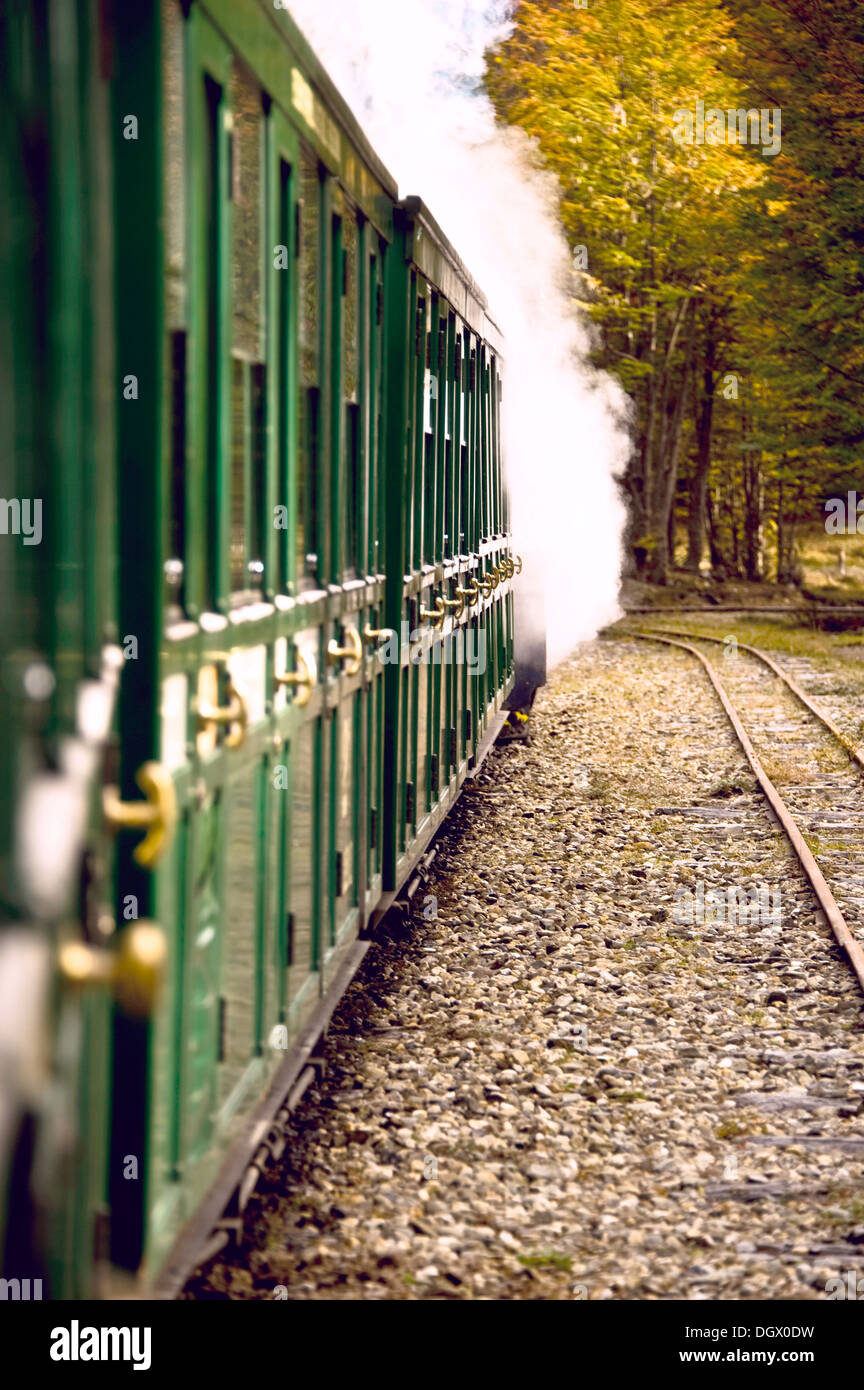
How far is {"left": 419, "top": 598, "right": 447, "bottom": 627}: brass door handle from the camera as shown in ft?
24.4

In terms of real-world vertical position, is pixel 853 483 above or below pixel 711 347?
below

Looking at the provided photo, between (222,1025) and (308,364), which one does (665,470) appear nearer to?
(308,364)

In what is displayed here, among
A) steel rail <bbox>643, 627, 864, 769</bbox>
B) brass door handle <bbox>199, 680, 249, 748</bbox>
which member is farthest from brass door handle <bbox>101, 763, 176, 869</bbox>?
steel rail <bbox>643, 627, 864, 769</bbox>

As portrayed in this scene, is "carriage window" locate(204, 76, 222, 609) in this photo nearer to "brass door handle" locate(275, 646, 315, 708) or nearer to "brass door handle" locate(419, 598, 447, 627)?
"brass door handle" locate(275, 646, 315, 708)

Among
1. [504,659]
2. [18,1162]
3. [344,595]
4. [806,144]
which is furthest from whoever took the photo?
[806,144]

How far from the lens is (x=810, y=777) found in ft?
38.8

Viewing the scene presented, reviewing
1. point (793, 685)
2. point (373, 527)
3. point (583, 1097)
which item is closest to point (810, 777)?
point (793, 685)

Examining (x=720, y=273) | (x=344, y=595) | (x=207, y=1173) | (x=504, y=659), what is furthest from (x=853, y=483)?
(x=207, y=1173)

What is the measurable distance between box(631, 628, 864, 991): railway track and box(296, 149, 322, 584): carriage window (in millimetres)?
3271

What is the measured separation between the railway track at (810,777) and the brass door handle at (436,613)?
234 cm

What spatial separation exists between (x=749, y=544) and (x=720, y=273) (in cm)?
1303

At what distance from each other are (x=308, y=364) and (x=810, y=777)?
26.2 ft

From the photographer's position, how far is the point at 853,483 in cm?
2889

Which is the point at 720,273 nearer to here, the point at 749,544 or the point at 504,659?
the point at 749,544
